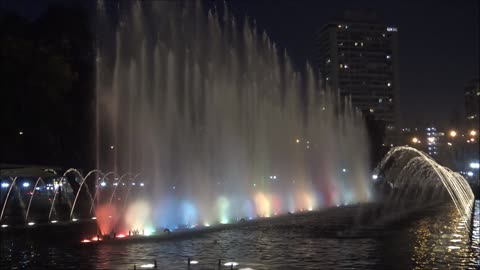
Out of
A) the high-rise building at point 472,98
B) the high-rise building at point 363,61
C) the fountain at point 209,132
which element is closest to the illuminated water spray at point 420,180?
the fountain at point 209,132

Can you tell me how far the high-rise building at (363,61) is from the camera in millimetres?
171500

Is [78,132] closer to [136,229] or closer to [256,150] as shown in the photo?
[256,150]

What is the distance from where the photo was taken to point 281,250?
1686cm

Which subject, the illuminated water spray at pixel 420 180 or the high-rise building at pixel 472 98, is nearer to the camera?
the illuminated water spray at pixel 420 180

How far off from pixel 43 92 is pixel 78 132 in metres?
6.36

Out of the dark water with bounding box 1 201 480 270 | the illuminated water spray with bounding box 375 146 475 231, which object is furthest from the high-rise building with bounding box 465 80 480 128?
the dark water with bounding box 1 201 480 270

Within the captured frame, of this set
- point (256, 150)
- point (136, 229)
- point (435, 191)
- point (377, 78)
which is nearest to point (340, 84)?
point (377, 78)

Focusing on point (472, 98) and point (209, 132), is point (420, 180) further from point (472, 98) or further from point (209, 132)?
point (472, 98)

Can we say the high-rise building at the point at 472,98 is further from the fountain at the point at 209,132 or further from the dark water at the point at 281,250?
the dark water at the point at 281,250

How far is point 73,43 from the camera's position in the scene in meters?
35.9

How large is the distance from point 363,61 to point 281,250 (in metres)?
165

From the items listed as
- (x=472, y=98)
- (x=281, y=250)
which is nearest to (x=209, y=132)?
(x=281, y=250)

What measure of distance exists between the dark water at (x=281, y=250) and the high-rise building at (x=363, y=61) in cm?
14936

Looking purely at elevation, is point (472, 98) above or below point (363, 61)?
below
